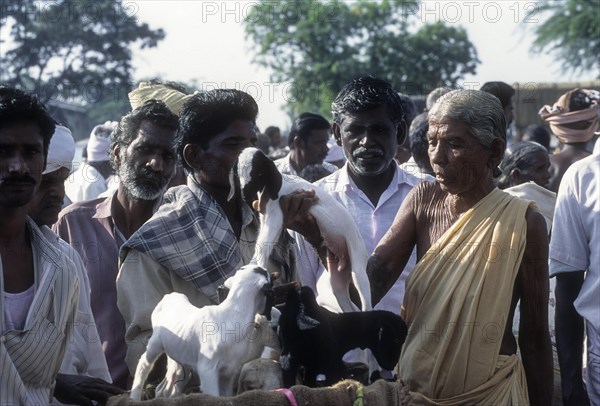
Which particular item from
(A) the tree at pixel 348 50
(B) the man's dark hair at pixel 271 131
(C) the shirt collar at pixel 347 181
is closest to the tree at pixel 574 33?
(A) the tree at pixel 348 50

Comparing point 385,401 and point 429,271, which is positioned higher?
point 429,271

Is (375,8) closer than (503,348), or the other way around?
(503,348)

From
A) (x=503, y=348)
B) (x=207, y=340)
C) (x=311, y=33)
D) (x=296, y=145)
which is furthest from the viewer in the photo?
(x=311, y=33)

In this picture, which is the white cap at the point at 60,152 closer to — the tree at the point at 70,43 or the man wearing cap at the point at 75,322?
the man wearing cap at the point at 75,322

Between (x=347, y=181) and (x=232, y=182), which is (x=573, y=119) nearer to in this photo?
(x=347, y=181)

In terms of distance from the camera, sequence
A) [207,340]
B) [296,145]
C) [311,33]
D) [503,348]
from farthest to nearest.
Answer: [311,33], [296,145], [503,348], [207,340]

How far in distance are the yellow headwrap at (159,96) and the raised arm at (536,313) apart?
1.62m

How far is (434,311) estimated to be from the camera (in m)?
2.95

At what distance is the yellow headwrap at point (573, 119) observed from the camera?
6328 mm

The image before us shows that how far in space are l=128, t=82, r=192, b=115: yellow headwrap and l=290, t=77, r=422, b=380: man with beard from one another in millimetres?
694

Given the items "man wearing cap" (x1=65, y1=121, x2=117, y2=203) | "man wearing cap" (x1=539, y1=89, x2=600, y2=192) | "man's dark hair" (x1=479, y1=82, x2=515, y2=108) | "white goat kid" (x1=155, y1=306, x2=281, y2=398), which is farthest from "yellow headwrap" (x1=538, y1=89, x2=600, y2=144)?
"white goat kid" (x1=155, y1=306, x2=281, y2=398)

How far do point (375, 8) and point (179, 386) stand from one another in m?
25.9

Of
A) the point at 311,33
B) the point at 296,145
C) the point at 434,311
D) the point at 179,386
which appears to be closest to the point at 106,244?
the point at 179,386

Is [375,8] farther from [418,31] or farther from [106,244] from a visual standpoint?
[106,244]
